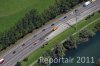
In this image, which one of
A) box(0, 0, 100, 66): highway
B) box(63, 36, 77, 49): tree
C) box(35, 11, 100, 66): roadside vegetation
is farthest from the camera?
box(63, 36, 77, 49): tree

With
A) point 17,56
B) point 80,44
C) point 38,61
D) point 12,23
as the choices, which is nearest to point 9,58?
point 17,56

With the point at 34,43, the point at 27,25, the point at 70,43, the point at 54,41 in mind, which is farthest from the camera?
the point at 27,25

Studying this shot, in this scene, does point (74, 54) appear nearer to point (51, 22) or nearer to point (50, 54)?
point (50, 54)

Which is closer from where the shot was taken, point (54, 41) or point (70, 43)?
point (70, 43)

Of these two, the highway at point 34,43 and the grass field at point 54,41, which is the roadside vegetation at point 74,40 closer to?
the grass field at point 54,41

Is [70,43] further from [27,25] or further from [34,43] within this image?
[27,25]

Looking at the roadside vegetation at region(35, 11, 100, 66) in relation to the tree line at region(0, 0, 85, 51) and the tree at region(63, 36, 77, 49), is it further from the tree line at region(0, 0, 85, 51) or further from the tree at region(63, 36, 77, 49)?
the tree line at region(0, 0, 85, 51)

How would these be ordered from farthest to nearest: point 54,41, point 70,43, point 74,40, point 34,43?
point 54,41, point 34,43, point 74,40, point 70,43

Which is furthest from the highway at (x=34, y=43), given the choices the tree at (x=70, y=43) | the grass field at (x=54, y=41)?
the tree at (x=70, y=43)

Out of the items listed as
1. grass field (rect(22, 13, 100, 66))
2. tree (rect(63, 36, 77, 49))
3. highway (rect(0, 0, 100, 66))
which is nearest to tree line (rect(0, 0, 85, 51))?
highway (rect(0, 0, 100, 66))

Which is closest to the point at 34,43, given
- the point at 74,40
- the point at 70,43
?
the point at 70,43

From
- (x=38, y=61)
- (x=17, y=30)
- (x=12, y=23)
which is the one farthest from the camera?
(x=12, y=23)
